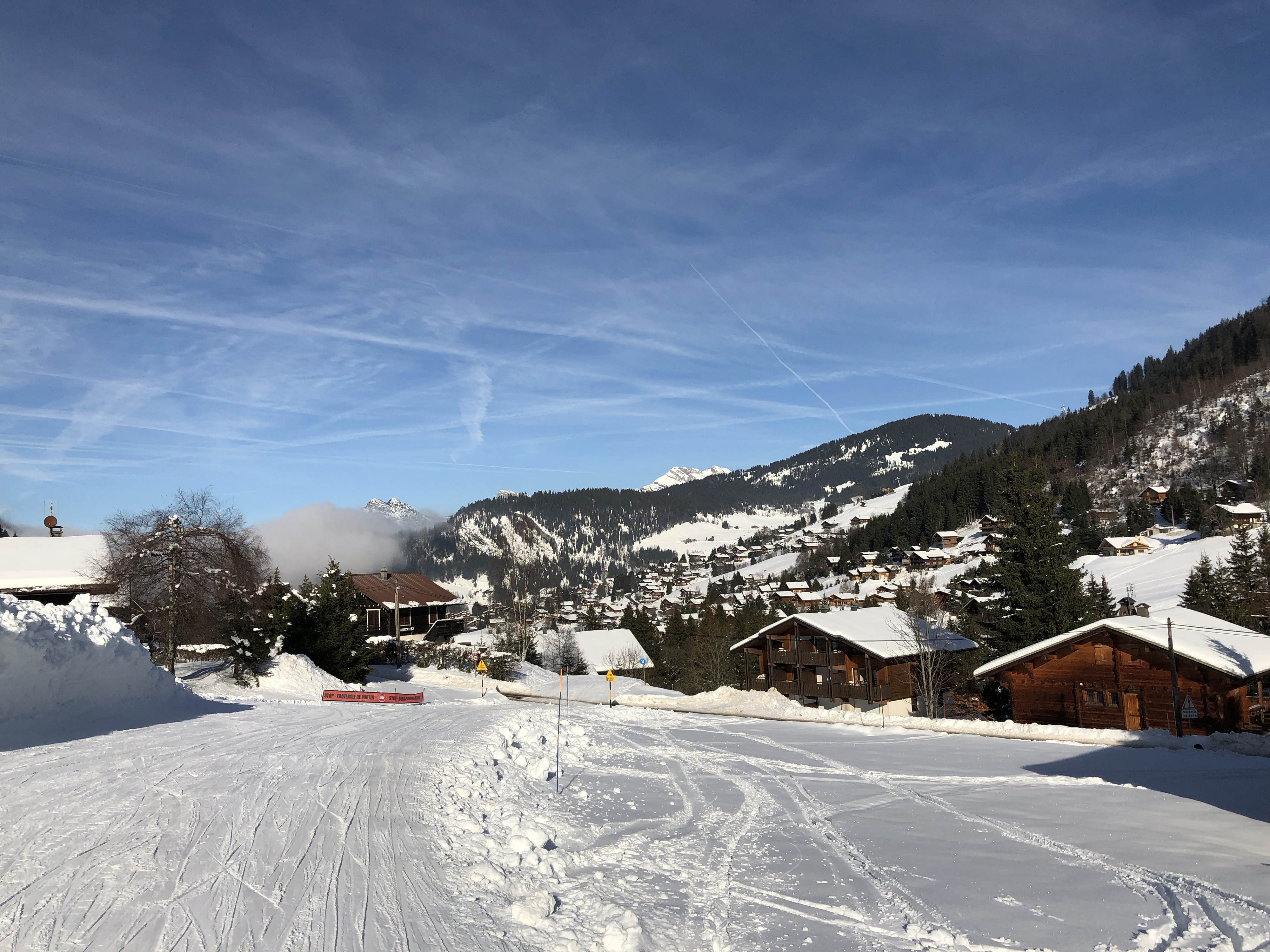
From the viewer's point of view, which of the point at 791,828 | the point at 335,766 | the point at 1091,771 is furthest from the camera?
the point at 1091,771

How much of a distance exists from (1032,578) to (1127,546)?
262 feet

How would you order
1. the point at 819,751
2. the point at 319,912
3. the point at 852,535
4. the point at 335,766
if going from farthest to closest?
1. the point at 852,535
2. the point at 819,751
3. the point at 335,766
4. the point at 319,912

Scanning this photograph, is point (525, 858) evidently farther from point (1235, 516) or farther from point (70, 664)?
point (1235, 516)

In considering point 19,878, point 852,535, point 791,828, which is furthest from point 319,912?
point 852,535

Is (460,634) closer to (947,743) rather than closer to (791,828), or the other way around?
(947,743)

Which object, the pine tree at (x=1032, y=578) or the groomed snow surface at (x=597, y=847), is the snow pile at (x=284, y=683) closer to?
the groomed snow surface at (x=597, y=847)

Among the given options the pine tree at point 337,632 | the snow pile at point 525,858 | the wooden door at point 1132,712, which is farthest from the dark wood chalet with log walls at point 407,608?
the snow pile at point 525,858

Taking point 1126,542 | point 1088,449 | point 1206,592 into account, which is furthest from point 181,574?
point 1088,449

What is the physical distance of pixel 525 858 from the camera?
963cm

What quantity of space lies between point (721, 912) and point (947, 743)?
1504 cm

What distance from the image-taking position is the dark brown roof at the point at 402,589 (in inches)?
2721

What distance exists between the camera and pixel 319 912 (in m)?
7.11

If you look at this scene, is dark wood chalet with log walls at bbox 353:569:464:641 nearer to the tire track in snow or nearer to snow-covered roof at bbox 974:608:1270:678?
snow-covered roof at bbox 974:608:1270:678

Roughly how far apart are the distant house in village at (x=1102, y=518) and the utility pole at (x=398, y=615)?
109m
